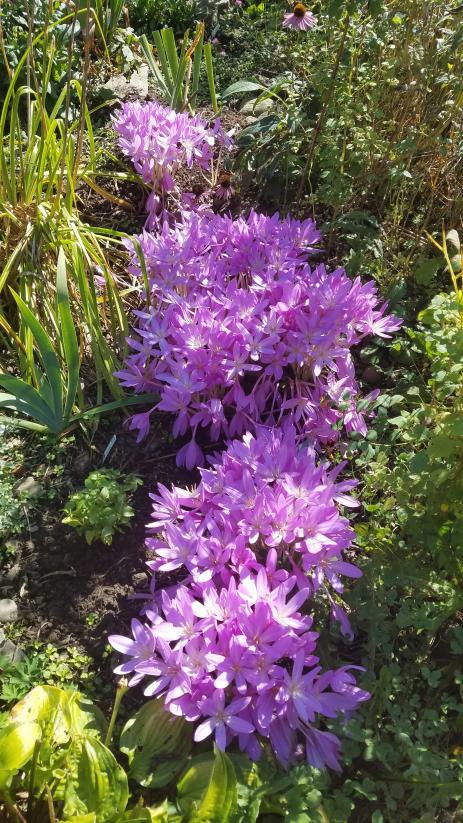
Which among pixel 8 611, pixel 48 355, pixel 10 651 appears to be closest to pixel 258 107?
pixel 48 355

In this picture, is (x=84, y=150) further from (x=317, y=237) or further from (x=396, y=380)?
(x=396, y=380)

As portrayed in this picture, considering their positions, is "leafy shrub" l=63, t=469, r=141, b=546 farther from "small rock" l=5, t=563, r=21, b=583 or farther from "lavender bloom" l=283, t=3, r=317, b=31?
"lavender bloom" l=283, t=3, r=317, b=31

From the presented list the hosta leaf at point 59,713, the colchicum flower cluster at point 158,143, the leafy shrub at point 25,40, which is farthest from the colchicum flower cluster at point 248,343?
the leafy shrub at point 25,40

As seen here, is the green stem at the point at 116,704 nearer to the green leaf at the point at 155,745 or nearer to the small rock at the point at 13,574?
the green leaf at the point at 155,745

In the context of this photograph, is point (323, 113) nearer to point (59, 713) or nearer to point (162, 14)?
point (162, 14)

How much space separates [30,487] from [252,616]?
2.94 ft

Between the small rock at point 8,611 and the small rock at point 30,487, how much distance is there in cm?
33

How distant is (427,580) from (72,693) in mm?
859

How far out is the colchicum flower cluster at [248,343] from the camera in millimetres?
2121

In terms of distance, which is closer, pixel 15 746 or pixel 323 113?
pixel 15 746

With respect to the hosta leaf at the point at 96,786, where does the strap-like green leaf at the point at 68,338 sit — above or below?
above

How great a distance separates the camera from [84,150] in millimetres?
3232

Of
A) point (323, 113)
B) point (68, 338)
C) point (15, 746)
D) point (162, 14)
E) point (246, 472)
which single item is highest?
point (162, 14)

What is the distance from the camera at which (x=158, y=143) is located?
2680 millimetres
